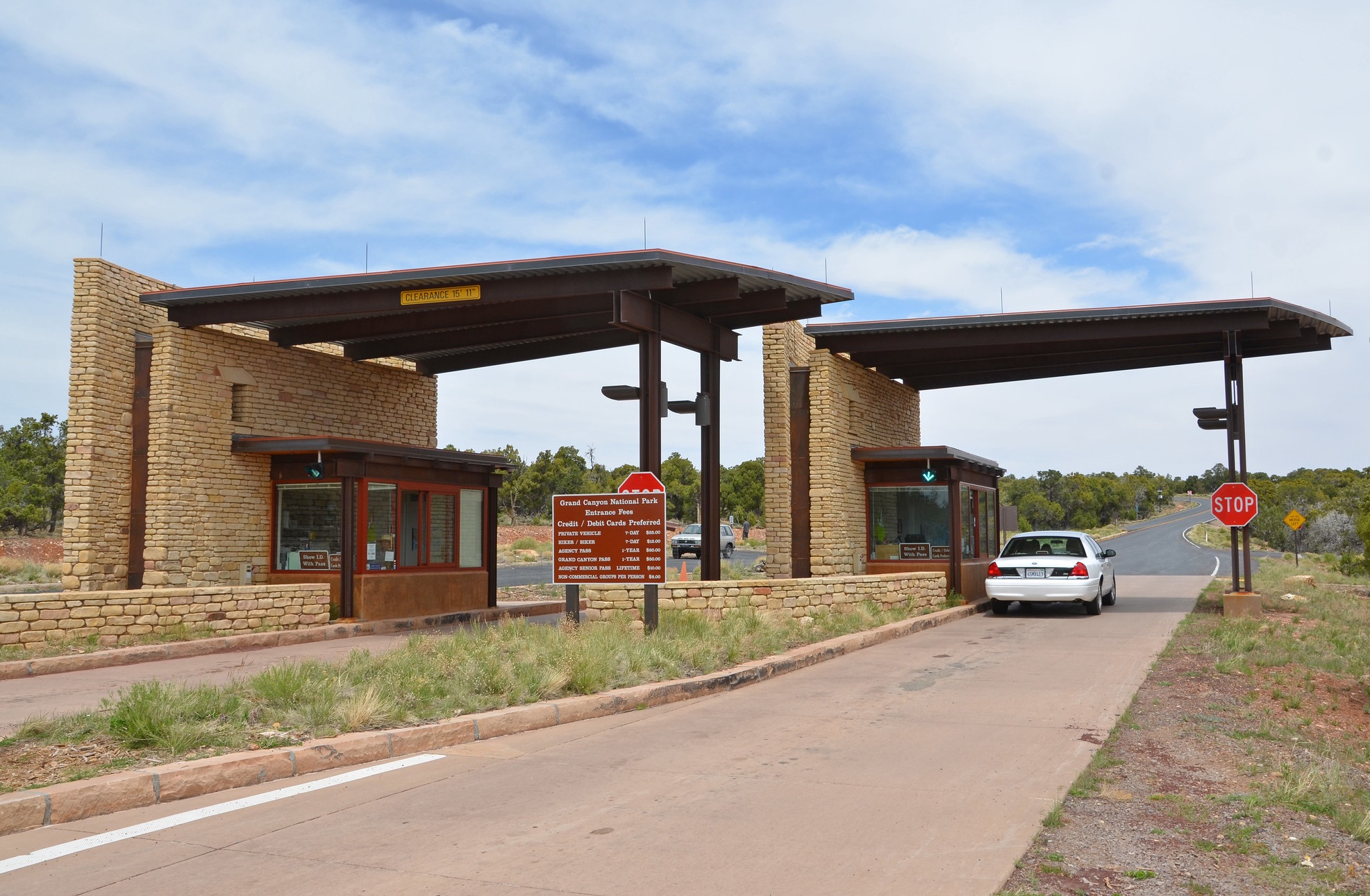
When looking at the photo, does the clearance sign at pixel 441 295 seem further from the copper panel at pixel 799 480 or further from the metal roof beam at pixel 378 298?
the copper panel at pixel 799 480

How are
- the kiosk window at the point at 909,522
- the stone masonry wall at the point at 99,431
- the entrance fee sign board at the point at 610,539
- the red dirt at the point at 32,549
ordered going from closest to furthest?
the entrance fee sign board at the point at 610,539 → the stone masonry wall at the point at 99,431 → the kiosk window at the point at 909,522 → the red dirt at the point at 32,549

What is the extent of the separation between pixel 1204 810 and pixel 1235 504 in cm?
1388

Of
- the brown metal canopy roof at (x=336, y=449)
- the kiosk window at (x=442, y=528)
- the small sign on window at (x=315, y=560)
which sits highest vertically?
the brown metal canopy roof at (x=336, y=449)

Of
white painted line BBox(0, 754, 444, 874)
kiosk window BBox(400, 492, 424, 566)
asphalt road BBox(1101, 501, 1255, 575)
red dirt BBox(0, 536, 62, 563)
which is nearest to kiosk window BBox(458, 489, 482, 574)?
kiosk window BBox(400, 492, 424, 566)

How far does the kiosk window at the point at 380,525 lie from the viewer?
18453mm

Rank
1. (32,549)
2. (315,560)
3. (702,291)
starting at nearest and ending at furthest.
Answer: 1. (702,291)
2. (315,560)
3. (32,549)

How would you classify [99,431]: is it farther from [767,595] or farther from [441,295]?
[767,595]

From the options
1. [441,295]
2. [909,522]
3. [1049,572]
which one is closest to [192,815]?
[441,295]

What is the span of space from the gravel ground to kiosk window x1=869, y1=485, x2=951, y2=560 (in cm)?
1089

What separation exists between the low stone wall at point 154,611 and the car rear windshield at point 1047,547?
12.1 meters

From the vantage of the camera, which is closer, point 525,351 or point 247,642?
point 247,642

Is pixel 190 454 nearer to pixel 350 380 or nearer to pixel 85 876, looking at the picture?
pixel 350 380

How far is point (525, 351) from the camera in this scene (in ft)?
73.5

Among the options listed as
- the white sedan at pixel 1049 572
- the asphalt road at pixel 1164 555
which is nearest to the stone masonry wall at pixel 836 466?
the white sedan at pixel 1049 572
